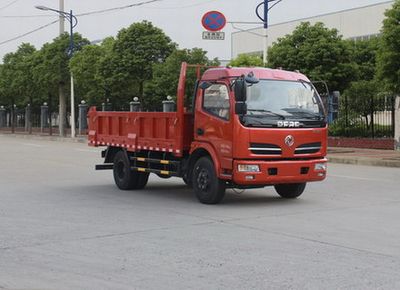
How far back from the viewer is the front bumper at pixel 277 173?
1091 cm

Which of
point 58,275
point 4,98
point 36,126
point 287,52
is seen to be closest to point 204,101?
point 58,275

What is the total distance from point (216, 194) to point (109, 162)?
170 inches

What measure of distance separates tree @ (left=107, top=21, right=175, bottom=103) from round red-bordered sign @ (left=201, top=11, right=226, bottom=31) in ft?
36.0

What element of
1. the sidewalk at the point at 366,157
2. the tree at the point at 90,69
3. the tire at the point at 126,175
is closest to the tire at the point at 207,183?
the tire at the point at 126,175

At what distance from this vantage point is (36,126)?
59000 mm

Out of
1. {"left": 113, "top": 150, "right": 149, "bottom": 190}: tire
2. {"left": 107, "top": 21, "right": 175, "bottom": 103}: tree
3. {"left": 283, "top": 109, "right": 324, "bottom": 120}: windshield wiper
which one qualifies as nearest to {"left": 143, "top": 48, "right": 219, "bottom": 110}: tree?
{"left": 107, "top": 21, "right": 175, "bottom": 103}: tree

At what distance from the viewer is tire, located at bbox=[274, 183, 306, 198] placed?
12.4m

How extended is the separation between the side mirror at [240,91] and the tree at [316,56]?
53.2 ft

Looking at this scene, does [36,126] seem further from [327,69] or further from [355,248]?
[355,248]

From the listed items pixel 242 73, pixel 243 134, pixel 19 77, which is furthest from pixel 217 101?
pixel 19 77

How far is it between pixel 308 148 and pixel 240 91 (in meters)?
1.75

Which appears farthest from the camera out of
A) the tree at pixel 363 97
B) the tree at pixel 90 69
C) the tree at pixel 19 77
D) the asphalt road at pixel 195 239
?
the tree at pixel 19 77

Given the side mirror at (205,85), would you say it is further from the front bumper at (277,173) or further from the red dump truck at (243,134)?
the front bumper at (277,173)

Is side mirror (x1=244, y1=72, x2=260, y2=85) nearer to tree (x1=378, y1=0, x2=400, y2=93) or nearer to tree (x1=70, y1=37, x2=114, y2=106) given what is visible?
tree (x1=378, y1=0, x2=400, y2=93)
